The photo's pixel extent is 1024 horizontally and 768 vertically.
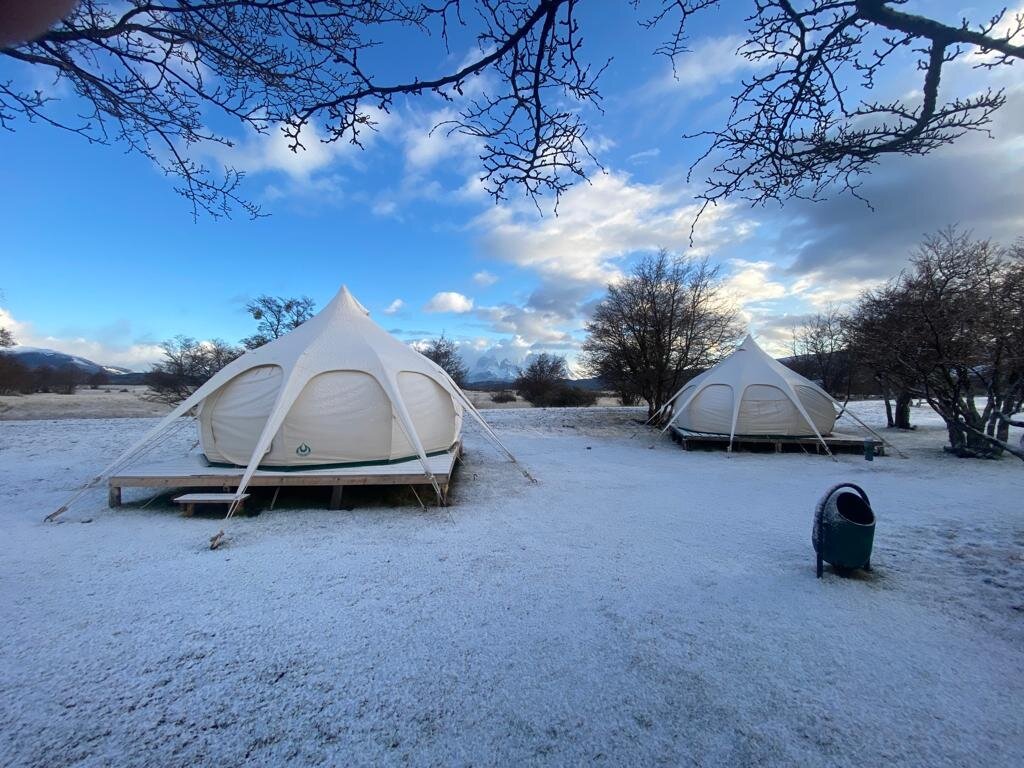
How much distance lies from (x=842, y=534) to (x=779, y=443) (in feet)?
30.8

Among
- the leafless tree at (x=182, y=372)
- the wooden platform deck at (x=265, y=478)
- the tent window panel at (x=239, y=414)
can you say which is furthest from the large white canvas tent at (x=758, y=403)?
the leafless tree at (x=182, y=372)

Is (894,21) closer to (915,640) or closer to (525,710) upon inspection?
(915,640)

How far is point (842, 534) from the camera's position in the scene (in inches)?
164

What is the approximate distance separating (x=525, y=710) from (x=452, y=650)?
745mm

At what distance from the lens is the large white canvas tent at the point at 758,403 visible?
12891 millimetres

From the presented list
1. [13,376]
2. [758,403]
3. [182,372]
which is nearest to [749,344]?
[758,403]

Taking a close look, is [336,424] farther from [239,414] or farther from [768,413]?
[768,413]

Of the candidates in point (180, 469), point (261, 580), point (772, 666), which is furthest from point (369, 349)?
point (772, 666)

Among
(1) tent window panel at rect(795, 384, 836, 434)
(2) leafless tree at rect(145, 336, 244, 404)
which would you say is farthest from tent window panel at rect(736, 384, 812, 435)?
(2) leafless tree at rect(145, 336, 244, 404)

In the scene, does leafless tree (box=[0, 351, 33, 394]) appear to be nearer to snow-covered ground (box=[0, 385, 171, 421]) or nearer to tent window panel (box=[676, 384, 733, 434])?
snow-covered ground (box=[0, 385, 171, 421])

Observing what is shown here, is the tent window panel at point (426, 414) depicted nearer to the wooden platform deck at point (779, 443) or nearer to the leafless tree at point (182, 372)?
the wooden platform deck at point (779, 443)

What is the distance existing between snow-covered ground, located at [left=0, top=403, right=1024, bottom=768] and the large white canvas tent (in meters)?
6.58

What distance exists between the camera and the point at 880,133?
281 cm

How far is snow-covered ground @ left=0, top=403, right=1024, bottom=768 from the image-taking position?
2297mm
